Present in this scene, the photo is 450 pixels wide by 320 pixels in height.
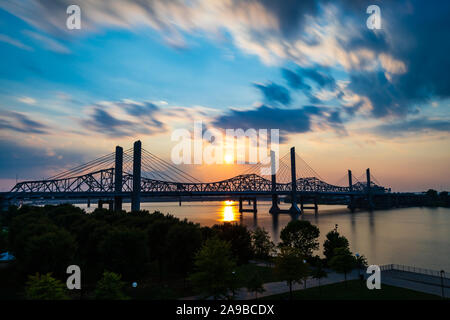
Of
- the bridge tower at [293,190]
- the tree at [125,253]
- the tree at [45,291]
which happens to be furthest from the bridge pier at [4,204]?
the bridge tower at [293,190]

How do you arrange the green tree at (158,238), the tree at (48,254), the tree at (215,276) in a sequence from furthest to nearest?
1. the green tree at (158,238)
2. the tree at (48,254)
3. the tree at (215,276)

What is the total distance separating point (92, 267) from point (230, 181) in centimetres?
14496

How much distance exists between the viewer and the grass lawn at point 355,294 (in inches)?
876

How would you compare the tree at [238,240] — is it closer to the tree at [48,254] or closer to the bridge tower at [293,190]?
the tree at [48,254]

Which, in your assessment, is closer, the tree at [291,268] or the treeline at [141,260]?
the treeline at [141,260]

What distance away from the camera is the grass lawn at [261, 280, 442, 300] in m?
22.2

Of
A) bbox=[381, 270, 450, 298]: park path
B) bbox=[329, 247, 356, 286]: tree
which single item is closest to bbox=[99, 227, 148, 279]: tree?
bbox=[329, 247, 356, 286]: tree

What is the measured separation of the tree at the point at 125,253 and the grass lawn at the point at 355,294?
11.3 m

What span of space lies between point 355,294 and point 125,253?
19196 mm

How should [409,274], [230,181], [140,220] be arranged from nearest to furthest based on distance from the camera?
A: [409,274] < [140,220] < [230,181]

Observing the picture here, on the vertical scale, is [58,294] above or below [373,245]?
above
